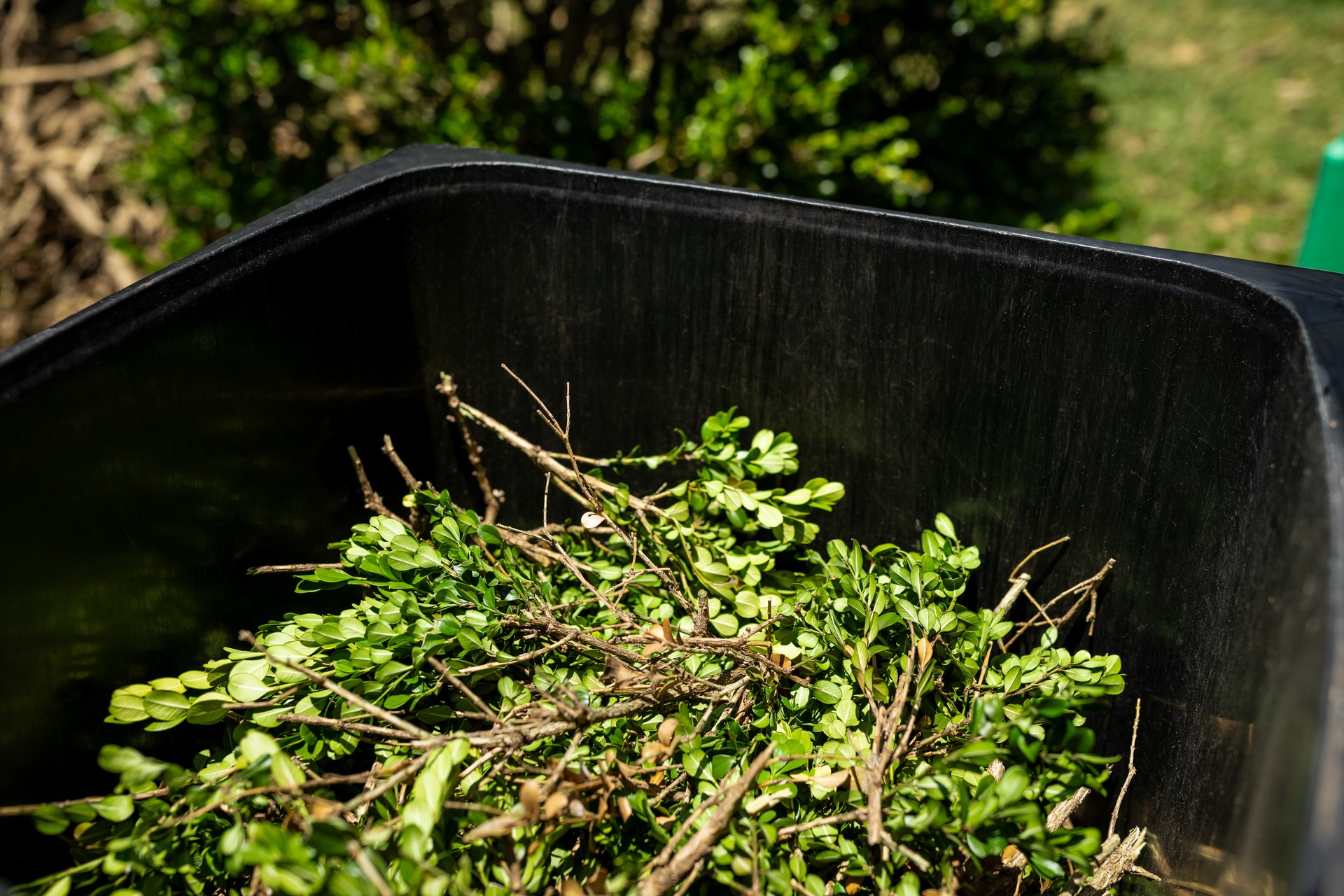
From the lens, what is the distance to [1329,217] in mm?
2510

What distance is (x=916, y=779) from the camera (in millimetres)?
1020

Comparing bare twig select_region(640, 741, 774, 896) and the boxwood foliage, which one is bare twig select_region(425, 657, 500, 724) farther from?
bare twig select_region(640, 741, 774, 896)

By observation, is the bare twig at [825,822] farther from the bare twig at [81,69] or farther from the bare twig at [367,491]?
the bare twig at [81,69]

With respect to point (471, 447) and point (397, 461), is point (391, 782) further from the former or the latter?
point (471, 447)

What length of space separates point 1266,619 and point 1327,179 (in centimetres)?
210

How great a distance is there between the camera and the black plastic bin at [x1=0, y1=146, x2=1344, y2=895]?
969mm

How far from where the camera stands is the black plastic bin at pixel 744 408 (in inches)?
38.2

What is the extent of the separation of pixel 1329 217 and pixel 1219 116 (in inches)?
112

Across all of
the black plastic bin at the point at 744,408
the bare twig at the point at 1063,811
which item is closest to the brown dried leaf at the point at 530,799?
the black plastic bin at the point at 744,408

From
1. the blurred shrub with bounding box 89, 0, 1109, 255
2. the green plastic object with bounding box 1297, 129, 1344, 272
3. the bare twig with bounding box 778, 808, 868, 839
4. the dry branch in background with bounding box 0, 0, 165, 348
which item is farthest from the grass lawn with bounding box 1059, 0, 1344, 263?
the dry branch in background with bounding box 0, 0, 165, 348

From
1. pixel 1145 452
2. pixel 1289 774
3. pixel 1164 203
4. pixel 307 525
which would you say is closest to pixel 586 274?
pixel 307 525

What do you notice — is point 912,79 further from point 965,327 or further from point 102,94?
point 102,94

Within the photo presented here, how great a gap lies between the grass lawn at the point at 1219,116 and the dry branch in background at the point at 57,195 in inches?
149

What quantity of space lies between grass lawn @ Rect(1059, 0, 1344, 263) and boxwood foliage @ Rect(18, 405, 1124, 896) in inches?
99.7
